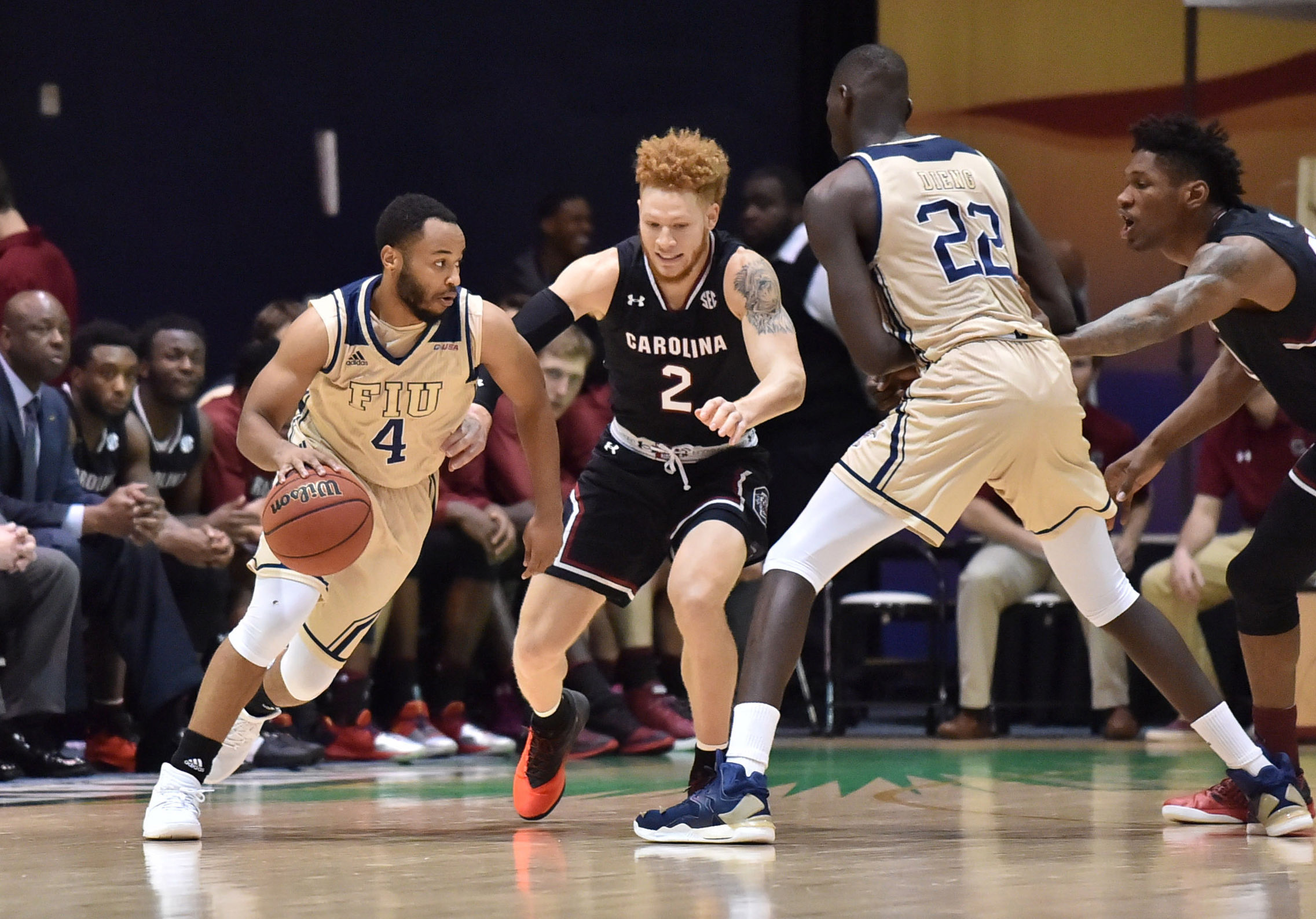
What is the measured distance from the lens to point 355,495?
4730 millimetres

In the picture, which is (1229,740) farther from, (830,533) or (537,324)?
(537,324)

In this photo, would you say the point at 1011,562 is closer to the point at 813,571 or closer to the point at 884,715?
the point at 884,715

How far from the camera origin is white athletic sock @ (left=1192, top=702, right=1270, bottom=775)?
15.3 ft

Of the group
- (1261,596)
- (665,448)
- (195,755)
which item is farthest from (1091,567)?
(195,755)

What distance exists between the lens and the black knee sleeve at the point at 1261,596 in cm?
495

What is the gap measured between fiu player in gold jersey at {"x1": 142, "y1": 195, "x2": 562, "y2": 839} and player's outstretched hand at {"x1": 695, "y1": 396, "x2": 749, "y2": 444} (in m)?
0.75

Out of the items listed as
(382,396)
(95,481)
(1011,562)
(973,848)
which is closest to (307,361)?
(382,396)

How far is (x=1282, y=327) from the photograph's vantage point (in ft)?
15.6

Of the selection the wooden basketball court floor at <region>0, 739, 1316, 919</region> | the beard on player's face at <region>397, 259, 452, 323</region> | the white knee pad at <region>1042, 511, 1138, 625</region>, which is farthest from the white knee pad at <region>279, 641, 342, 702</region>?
the white knee pad at <region>1042, 511, 1138, 625</region>

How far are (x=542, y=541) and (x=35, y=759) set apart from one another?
2.73 meters

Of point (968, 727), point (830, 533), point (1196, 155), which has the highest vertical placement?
point (1196, 155)

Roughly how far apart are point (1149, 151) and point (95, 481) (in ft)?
14.5

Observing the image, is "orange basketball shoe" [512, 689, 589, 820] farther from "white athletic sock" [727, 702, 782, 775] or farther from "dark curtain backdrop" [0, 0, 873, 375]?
"dark curtain backdrop" [0, 0, 873, 375]

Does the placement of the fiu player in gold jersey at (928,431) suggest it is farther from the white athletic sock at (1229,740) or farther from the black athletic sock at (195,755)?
the black athletic sock at (195,755)
